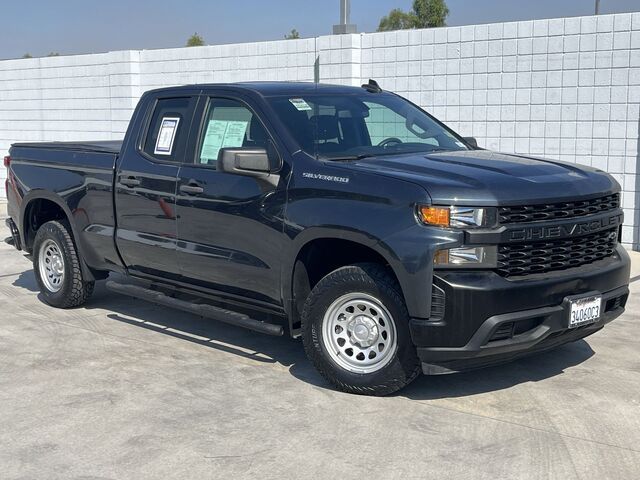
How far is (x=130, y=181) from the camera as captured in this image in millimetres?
6688

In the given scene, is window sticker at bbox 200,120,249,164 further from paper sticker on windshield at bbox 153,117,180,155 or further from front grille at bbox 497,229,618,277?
front grille at bbox 497,229,618,277

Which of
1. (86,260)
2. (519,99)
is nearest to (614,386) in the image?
(86,260)

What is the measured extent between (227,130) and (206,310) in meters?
1.32

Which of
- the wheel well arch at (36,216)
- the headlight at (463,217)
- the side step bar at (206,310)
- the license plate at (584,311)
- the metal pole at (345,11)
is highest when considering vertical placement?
the metal pole at (345,11)

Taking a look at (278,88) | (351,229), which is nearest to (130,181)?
(278,88)

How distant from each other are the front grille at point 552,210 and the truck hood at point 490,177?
44mm

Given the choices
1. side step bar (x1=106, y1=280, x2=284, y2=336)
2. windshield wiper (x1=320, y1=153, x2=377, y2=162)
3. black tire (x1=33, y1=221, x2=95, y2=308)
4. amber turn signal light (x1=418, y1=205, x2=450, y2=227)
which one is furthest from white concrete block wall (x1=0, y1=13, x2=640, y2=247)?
amber turn signal light (x1=418, y1=205, x2=450, y2=227)

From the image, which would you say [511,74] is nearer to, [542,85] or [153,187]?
[542,85]

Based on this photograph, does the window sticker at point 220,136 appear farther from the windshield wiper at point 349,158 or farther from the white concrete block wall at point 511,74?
the white concrete block wall at point 511,74

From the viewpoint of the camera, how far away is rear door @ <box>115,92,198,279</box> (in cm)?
641

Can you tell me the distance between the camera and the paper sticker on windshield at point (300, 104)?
6.08m

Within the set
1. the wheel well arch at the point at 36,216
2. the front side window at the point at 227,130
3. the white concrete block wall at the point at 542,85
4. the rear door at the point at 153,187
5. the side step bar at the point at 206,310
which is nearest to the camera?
the side step bar at the point at 206,310

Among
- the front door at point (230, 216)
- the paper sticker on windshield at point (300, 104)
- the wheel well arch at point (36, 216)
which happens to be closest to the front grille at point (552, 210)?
the front door at point (230, 216)

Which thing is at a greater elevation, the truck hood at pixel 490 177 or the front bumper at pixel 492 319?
the truck hood at pixel 490 177
